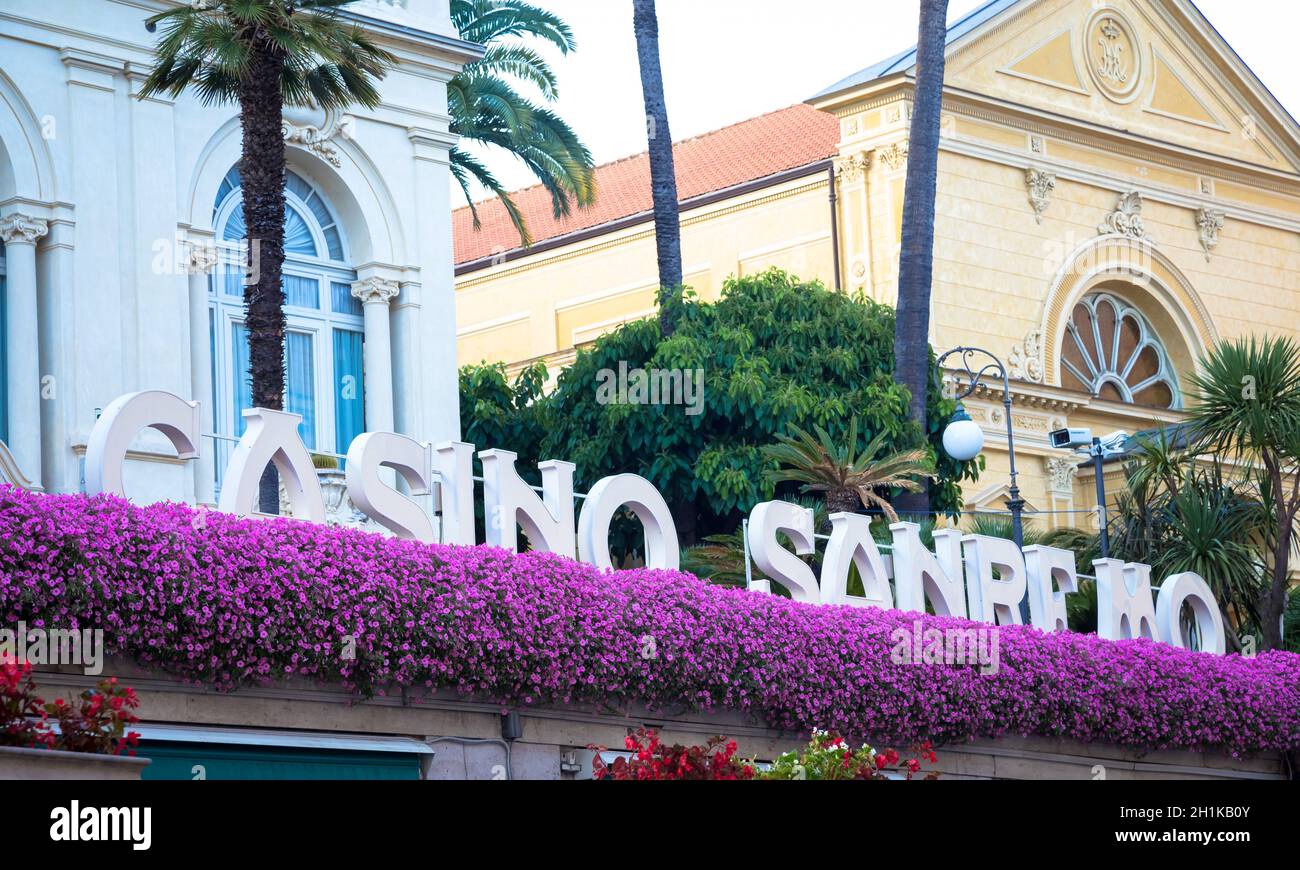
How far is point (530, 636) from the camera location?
18.2 m

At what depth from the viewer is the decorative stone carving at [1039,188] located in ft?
128

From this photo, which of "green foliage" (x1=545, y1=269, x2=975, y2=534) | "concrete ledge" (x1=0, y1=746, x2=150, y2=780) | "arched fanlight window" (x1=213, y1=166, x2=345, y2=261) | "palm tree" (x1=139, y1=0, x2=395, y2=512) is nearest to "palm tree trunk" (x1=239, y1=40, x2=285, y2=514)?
"palm tree" (x1=139, y1=0, x2=395, y2=512)

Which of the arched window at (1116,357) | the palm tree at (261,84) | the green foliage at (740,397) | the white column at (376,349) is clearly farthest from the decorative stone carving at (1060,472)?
the palm tree at (261,84)

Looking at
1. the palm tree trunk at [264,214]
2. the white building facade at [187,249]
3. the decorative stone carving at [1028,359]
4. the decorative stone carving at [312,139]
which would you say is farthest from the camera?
the decorative stone carving at [1028,359]

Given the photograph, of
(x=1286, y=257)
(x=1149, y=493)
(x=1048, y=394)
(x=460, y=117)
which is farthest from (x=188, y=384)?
(x=1286, y=257)

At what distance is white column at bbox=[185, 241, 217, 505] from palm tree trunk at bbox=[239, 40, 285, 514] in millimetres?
2968

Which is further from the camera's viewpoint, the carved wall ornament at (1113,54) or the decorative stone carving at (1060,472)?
the carved wall ornament at (1113,54)

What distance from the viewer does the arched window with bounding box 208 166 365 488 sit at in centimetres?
2342

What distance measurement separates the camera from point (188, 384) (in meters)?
22.4

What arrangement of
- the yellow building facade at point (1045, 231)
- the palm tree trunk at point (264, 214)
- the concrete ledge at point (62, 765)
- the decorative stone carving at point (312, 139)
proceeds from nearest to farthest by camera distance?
the concrete ledge at point (62, 765), the palm tree trunk at point (264, 214), the decorative stone carving at point (312, 139), the yellow building facade at point (1045, 231)

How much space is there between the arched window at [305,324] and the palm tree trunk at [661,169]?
20.1 feet

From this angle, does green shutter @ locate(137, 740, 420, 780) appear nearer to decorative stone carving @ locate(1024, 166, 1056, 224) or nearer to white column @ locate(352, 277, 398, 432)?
white column @ locate(352, 277, 398, 432)

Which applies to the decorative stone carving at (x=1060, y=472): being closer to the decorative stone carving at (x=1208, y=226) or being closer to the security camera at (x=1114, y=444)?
the decorative stone carving at (x=1208, y=226)
